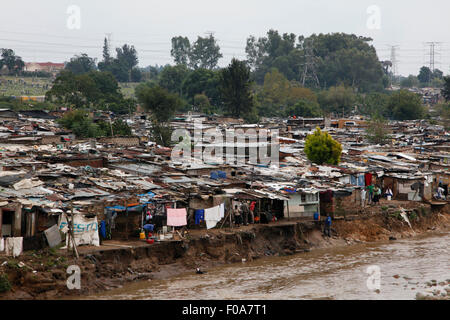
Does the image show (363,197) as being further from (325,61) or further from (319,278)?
(325,61)

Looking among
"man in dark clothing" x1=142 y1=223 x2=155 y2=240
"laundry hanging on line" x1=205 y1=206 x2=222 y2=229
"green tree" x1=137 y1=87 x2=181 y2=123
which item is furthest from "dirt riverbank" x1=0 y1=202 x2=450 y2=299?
"green tree" x1=137 y1=87 x2=181 y2=123

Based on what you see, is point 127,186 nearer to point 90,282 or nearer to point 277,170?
point 90,282

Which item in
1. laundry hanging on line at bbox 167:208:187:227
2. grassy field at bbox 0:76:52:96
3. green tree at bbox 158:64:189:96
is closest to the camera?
laundry hanging on line at bbox 167:208:187:227

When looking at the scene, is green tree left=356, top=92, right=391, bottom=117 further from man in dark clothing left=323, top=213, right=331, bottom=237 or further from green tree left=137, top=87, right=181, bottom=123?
man in dark clothing left=323, top=213, right=331, bottom=237

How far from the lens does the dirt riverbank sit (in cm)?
1222

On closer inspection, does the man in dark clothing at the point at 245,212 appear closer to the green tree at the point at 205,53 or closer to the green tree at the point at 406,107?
the green tree at the point at 406,107

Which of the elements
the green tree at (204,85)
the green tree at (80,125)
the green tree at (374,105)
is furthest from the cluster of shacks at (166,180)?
the green tree at (374,105)

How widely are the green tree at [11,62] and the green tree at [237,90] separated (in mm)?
31515

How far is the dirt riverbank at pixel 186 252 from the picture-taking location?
12219mm

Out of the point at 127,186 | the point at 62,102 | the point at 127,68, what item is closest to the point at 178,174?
the point at 127,186

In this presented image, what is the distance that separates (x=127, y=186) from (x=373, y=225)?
25.2 feet

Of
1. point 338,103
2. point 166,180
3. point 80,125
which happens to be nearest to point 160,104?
point 80,125

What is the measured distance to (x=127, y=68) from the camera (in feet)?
268

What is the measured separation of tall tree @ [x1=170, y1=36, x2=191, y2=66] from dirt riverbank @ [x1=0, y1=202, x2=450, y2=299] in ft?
230
